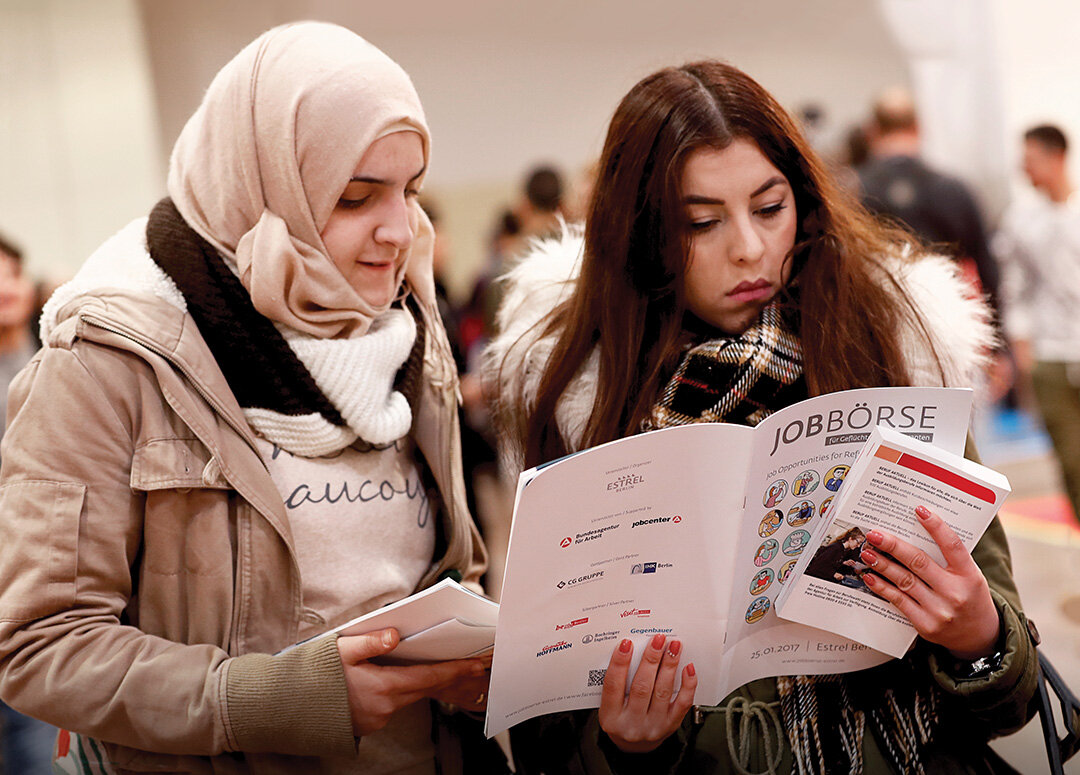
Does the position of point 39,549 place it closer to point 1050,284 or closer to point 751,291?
point 751,291

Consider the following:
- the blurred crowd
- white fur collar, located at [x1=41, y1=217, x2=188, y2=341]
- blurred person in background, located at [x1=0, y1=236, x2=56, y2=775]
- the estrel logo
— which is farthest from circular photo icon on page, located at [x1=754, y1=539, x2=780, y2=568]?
the blurred crowd

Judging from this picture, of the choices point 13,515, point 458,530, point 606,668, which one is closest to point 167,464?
point 13,515

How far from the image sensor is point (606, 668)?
1241 millimetres

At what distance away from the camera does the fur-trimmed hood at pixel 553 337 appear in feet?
4.66

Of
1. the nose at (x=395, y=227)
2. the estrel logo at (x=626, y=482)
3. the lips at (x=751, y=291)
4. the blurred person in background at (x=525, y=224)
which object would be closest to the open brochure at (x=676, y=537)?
the estrel logo at (x=626, y=482)

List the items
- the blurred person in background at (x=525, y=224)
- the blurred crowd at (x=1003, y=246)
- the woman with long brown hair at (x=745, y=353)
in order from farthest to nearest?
the blurred person in background at (x=525, y=224) < the blurred crowd at (x=1003, y=246) < the woman with long brown hair at (x=745, y=353)

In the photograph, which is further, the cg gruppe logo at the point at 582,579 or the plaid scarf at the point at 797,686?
the plaid scarf at the point at 797,686

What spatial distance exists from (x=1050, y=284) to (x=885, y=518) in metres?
3.98

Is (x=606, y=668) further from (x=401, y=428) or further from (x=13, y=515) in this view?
(x=13, y=515)

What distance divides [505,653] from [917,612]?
51 cm

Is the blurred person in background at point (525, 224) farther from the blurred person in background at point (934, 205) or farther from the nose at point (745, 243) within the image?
the nose at point (745, 243)

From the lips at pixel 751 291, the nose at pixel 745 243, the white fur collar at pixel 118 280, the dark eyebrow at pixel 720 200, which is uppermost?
the dark eyebrow at pixel 720 200

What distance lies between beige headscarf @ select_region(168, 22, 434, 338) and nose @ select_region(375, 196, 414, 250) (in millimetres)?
79

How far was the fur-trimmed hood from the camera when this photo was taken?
142 cm
